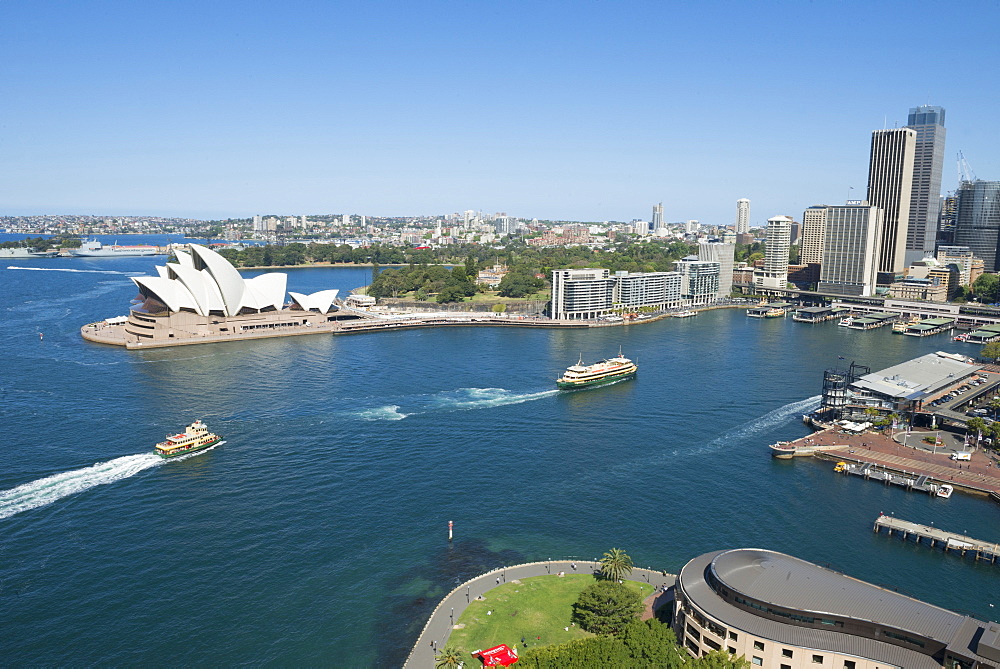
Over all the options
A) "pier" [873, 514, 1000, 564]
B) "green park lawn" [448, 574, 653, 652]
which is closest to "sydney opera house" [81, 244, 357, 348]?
"green park lawn" [448, 574, 653, 652]

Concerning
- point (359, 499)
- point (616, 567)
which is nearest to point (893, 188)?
point (359, 499)

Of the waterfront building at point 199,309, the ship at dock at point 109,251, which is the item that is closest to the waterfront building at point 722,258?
the waterfront building at point 199,309

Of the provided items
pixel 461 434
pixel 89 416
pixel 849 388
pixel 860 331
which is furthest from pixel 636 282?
pixel 89 416

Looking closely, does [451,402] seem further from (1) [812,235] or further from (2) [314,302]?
(1) [812,235]

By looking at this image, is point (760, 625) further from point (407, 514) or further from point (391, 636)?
point (407, 514)

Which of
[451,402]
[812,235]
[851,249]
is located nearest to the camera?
[451,402]

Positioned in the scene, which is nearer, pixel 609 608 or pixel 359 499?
pixel 609 608

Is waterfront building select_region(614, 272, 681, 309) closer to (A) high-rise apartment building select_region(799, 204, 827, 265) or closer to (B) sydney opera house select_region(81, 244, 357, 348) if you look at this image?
(B) sydney opera house select_region(81, 244, 357, 348)
